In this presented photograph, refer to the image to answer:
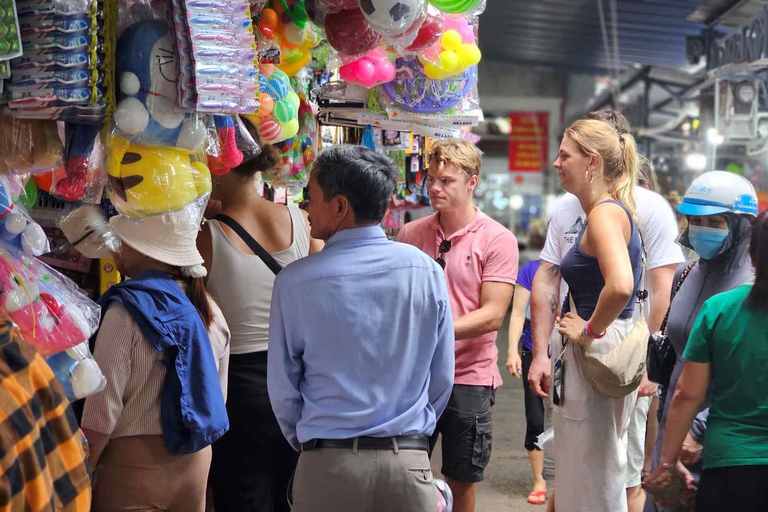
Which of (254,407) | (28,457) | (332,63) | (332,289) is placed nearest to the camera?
(28,457)

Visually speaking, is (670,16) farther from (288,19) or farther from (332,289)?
(332,289)

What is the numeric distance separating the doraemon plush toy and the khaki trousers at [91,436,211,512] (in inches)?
33.5

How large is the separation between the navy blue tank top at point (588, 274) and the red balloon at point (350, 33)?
1060mm

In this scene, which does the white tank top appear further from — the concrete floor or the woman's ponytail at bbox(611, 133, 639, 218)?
the concrete floor

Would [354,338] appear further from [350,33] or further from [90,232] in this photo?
[350,33]

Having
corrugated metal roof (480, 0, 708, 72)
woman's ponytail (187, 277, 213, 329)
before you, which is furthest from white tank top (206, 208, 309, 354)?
corrugated metal roof (480, 0, 708, 72)

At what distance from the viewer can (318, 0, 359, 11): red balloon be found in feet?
10.1

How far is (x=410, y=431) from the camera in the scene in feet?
7.81

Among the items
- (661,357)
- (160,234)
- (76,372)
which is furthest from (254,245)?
(661,357)

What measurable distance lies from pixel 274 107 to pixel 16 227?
4.45 ft

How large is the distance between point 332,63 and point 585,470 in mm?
1877

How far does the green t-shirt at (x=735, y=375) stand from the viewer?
2.60 metres

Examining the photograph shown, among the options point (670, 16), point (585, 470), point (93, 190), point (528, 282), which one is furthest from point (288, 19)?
point (670, 16)

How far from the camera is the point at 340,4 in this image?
122 inches
